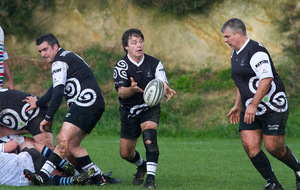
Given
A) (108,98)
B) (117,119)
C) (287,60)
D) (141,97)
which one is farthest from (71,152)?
(287,60)

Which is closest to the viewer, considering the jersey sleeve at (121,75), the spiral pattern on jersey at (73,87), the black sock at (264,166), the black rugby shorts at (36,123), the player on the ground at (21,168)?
the black sock at (264,166)

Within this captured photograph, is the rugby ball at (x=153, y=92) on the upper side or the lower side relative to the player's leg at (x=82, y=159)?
upper

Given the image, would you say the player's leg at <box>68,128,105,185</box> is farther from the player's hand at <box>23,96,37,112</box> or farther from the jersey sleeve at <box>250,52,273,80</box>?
the jersey sleeve at <box>250,52,273,80</box>

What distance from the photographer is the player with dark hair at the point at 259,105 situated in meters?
6.82

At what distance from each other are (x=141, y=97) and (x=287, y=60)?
10.2m

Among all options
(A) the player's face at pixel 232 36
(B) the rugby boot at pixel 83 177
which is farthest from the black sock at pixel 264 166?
(B) the rugby boot at pixel 83 177

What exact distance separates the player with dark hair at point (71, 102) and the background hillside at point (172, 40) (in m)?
7.98

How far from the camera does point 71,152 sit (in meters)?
7.57

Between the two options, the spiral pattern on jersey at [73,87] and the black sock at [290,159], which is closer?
the black sock at [290,159]

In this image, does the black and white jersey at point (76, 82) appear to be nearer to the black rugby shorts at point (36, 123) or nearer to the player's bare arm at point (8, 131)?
the black rugby shorts at point (36, 123)

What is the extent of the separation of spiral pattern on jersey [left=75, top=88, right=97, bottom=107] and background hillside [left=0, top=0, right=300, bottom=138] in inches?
319

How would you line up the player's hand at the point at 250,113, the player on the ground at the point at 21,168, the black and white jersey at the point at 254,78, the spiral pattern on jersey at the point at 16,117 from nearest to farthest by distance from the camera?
1. the player's hand at the point at 250,113
2. the black and white jersey at the point at 254,78
3. the player on the ground at the point at 21,168
4. the spiral pattern on jersey at the point at 16,117

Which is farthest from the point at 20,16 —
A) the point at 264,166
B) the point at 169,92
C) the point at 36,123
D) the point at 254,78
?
the point at 264,166

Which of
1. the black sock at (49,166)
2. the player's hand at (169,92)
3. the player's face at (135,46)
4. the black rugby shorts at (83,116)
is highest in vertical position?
the player's face at (135,46)
